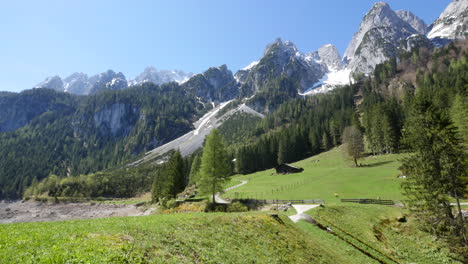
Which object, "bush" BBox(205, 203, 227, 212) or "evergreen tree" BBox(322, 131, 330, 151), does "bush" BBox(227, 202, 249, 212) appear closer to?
"bush" BBox(205, 203, 227, 212)

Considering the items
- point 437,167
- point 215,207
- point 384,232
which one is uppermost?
point 437,167

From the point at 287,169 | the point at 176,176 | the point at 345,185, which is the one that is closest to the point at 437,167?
the point at 345,185

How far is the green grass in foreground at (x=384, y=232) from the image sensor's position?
2562cm

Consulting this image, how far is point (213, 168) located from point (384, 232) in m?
31.4

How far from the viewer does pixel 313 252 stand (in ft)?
63.4

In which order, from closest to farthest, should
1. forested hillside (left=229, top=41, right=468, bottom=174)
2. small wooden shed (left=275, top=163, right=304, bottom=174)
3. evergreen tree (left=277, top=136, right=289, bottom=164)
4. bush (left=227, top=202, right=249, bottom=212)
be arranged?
1. bush (left=227, top=202, right=249, bottom=212)
2. forested hillside (left=229, top=41, right=468, bottom=174)
3. small wooden shed (left=275, top=163, right=304, bottom=174)
4. evergreen tree (left=277, top=136, right=289, bottom=164)

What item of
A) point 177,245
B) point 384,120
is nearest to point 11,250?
point 177,245

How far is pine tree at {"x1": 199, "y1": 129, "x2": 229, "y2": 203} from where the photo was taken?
4909 centimetres

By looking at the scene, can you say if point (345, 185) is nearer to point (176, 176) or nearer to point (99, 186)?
point (176, 176)

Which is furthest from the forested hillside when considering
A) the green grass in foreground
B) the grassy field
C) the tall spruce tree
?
the green grass in foreground

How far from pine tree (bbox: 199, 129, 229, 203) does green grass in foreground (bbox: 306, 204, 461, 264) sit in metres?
21.7

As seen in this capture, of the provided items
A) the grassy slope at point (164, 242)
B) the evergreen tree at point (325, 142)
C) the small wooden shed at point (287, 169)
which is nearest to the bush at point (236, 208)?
the grassy slope at point (164, 242)

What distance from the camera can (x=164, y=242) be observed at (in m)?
13.2

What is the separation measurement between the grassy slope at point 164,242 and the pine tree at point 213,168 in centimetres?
2666
